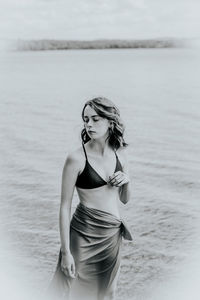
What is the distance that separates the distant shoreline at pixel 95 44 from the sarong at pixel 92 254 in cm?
80

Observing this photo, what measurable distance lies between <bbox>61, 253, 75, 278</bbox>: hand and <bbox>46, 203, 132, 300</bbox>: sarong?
0.09 feet

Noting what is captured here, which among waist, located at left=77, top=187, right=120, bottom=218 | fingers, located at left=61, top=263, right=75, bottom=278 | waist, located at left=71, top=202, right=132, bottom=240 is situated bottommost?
fingers, located at left=61, top=263, right=75, bottom=278

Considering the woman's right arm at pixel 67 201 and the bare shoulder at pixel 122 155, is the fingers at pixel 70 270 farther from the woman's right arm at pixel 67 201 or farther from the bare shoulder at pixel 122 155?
the bare shoulder at pixel 122 155

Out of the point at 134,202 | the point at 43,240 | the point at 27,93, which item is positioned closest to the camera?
the point at 43,240

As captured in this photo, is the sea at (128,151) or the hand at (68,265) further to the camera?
the sea at (128,151)

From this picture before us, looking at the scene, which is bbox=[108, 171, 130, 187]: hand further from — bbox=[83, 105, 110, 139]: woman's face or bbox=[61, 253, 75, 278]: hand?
bbox=[61, 253, 75, 278]: hand

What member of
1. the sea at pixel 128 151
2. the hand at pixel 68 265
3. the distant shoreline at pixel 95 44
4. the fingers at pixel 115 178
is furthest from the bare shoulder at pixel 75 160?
the distant shoreline at pixel 95 44

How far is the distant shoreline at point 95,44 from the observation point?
2.21 meters

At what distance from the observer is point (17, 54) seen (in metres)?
2.22

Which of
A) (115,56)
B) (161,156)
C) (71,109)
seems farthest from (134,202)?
(115,56)

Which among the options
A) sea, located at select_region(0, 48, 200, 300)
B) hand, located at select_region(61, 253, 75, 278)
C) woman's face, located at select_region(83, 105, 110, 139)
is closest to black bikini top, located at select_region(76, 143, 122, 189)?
woman's face, located at select_region(83, 105, 110, 139)

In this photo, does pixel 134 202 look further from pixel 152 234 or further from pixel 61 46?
pixel 61 46

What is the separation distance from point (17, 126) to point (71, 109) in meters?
0.27

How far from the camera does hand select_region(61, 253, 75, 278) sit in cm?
176
